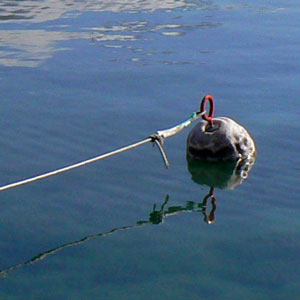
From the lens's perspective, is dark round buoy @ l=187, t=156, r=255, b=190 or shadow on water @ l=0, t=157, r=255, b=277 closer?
shadow on water @ l=0, t=157, r=255, b=277

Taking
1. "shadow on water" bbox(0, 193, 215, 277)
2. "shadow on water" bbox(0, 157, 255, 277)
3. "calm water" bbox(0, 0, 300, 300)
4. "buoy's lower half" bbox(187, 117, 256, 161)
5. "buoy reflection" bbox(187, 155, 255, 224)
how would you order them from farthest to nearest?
"buoy's lower half" bbox(187, 117, 256, 161)
"buoy reflection" bbox(187, 155, 255, 224)
"shadow on water" bbox(0, 157, 255, 277)
"shadow on water" bbox(0, 193, 215, 277)
"calm water" bbox(0, 0, 300, 300)

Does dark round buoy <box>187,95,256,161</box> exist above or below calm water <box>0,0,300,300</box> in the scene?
above

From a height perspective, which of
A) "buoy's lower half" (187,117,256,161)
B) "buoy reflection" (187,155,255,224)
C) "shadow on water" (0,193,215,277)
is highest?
"buoy's lower half" (187,117,256,161)

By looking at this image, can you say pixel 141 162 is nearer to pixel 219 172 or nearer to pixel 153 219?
pixel 219 172

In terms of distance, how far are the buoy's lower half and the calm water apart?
0.64ft

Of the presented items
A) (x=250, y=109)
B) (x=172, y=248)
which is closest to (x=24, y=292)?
(x=172, y=248)

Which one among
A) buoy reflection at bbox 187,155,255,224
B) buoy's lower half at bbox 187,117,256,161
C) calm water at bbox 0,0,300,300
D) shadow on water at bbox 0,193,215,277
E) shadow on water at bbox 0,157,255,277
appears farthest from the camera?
buoy's lower half at bbox 187,117,256,161

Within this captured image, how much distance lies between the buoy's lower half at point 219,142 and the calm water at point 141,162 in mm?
196

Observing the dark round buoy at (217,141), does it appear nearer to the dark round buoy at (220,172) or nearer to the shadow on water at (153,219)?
the dark round buoy at (220,172)

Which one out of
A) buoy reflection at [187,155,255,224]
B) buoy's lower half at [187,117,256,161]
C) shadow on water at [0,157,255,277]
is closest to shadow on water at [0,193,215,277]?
shadow on water at [0,157,255,277]

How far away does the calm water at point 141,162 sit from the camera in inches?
216

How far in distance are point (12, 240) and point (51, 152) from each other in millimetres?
1913

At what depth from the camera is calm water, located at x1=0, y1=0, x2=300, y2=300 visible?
18.0 feet

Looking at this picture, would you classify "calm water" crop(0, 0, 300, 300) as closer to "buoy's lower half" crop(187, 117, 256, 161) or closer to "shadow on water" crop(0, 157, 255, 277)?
"shadow on water" crop(0, 157, 255, 277)
